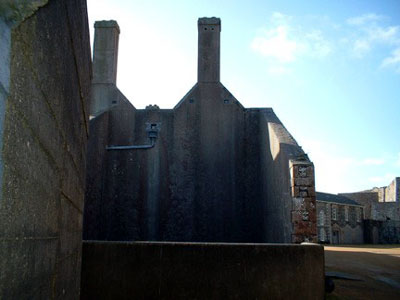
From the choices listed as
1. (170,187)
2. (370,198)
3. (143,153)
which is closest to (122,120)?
(143,153)

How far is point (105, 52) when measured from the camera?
1533 cm

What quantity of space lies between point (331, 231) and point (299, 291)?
40472 millimetres

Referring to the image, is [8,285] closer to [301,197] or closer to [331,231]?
[301,197]

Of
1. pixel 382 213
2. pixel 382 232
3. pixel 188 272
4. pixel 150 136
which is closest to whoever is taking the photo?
Result: pixel 188 272

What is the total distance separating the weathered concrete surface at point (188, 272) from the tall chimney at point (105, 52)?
10.2 m

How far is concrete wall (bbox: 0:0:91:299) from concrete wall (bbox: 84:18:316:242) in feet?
32.2

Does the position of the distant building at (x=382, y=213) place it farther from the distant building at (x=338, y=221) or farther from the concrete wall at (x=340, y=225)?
the distant building at (x=338, y=221)

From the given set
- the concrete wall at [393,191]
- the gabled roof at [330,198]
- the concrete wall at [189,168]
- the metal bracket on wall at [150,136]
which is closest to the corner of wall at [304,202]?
the concrete wall at [189,168]

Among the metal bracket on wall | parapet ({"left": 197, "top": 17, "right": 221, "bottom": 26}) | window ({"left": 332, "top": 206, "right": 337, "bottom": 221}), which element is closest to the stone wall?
window ({"left": 332, "top": 206, "right": 337, "bottom": 221})

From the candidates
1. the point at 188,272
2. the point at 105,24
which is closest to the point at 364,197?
the point at 105,24

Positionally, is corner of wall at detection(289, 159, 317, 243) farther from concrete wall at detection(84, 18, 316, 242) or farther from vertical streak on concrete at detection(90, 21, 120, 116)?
vertical streak on concrete at detection(90, 21, 120, 116)

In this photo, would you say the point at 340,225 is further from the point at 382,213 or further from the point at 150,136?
the point at 150,136

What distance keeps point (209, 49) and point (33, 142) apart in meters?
13.8

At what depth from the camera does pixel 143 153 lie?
13.5 meters
